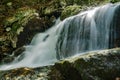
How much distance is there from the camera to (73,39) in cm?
1030

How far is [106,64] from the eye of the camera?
6242mm

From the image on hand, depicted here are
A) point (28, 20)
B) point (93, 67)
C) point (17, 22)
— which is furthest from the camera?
point (17, 22)

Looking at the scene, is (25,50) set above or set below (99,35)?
below

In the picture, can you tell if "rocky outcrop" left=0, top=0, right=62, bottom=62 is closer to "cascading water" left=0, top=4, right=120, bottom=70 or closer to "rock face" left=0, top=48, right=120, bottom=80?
"cascading water" left=0, top=4, right=120, bottom=70

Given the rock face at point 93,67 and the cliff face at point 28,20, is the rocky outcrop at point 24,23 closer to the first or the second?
the cliff face at point 28,20

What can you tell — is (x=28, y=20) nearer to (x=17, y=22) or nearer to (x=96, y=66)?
(x=17, y=22)

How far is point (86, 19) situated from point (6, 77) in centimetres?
345

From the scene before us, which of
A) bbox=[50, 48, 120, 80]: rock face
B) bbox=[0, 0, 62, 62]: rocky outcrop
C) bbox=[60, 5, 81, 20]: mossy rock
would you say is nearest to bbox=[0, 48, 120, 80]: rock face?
bbox=[50, 48, 120, 80]: rock face

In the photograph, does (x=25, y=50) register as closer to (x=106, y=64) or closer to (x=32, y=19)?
(x=32, y=19)

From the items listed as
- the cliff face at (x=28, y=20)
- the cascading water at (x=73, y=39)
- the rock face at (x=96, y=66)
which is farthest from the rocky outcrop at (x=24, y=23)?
the rock face at (x=96, y=66)

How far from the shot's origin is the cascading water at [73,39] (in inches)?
376

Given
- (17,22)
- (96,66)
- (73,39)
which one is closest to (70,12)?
(73,39)

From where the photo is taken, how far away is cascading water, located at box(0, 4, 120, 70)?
9.55 meters

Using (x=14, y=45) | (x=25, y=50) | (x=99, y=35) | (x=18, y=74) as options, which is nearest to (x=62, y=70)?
(x=18, y=74)
